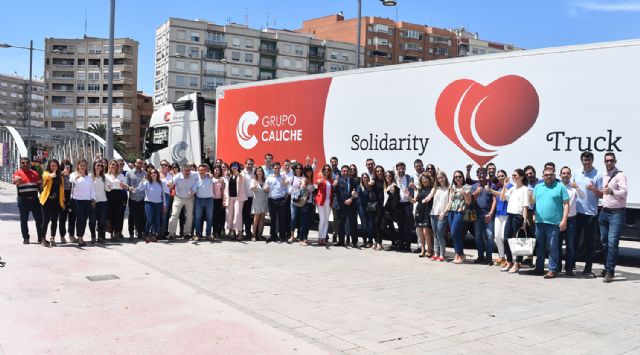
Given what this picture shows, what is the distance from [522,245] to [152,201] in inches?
268

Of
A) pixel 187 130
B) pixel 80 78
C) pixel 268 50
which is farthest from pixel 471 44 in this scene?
pixel 187 130

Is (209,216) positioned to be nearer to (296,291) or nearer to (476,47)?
(296,291)

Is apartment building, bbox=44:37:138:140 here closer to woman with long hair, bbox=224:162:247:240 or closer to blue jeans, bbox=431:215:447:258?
woman with long hair, bbox=224:162:247:240

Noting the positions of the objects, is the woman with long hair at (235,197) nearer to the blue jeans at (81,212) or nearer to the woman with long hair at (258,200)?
the woman with long hair at (258,200)

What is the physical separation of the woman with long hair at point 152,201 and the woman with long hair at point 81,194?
965 millimetres

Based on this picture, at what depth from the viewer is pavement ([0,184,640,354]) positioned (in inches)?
202

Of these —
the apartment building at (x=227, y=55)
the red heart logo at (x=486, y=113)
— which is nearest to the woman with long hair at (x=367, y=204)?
the red heart logo at (x=486, y=113)

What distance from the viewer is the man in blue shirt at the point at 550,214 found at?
8344mm

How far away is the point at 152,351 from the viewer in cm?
480

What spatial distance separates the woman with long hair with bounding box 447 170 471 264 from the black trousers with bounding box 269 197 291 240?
357 cm

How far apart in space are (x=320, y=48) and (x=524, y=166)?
3695 inches

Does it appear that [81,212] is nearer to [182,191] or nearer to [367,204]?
[182,191]

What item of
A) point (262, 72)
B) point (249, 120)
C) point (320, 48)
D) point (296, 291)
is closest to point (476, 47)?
point (320, 48)

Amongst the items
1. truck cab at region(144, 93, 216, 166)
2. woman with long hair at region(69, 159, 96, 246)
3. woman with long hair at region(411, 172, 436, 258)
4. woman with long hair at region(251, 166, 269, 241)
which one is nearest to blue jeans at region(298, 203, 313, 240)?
woman with long hair at region(251, 166, 269, 241)
